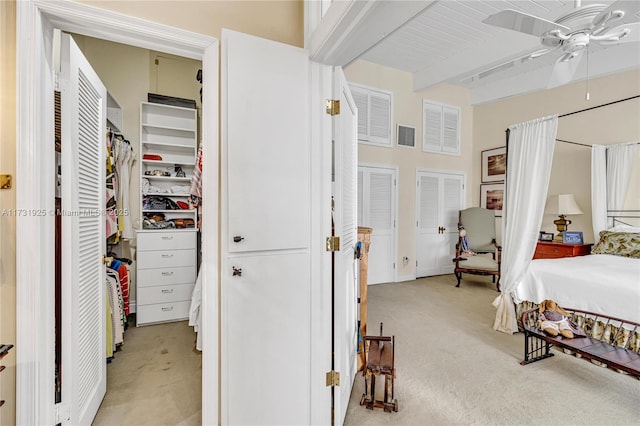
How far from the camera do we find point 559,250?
409 cm

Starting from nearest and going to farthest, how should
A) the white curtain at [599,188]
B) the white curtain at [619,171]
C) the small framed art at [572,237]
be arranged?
the white curtain at [619,171] → the white curtain at [599,188] → the small framed art at [572,237]

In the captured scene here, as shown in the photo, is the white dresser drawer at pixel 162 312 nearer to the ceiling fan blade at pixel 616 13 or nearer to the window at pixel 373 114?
the window at pixel 373 114

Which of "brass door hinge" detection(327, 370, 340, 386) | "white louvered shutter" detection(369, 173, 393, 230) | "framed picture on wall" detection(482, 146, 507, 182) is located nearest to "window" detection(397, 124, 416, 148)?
"white louvered shutter" detection(369, 173, 393, 230)

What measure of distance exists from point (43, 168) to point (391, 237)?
4561 mm

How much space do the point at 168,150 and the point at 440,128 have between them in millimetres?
4629

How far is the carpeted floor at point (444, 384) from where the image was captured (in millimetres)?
1849

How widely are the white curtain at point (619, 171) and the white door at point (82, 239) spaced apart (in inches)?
216

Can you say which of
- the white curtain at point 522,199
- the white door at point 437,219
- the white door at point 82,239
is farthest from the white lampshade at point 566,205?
the white door at point 82,239

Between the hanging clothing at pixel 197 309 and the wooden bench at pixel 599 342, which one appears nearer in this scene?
the wooden bench at pixel 599 342

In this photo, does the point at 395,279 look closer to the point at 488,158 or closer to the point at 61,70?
the point at 488,158

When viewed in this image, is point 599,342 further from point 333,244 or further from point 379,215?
point 379,215

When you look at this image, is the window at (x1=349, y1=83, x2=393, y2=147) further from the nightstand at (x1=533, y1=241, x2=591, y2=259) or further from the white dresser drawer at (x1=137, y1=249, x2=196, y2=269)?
the white dresser drawer at (x1=137, y1=249, x2=196, y2=269)

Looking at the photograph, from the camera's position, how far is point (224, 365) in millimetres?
1492

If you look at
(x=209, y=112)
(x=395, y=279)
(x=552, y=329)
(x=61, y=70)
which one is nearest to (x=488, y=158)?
(x=395, y=279)
